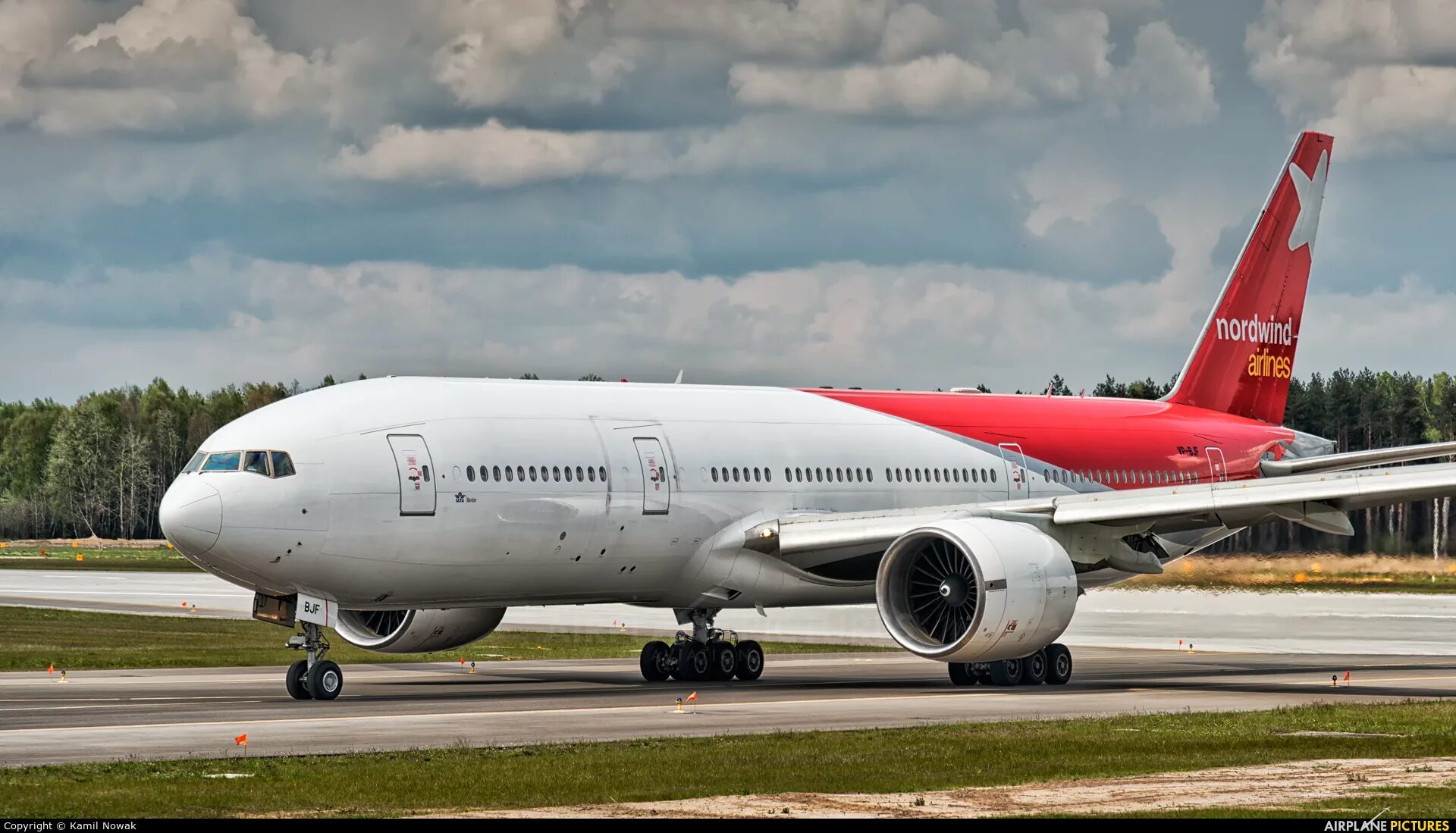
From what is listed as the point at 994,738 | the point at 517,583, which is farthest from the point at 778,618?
the point at 994,738

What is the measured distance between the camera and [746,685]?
31203mm

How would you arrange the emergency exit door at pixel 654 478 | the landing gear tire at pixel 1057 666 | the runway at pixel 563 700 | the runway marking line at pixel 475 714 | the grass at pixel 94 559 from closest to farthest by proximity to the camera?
the runway at pixel 563 700 → the runway marking line at pixel 475 714 → the emergency exit door at pixel 654 478 → the landing gear tire at pixel 1057 666 → the grass at pixel 94 559

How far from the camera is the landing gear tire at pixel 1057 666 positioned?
31.1 m

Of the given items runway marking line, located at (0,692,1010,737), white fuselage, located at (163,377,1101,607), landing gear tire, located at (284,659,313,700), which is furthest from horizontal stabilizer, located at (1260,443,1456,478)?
landing gear tire, located at (284,659,313,700)

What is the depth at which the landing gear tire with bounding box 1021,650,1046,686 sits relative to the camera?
30781 mm

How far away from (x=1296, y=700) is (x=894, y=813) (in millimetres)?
14194

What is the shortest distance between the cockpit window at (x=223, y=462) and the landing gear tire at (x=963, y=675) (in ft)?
37.9

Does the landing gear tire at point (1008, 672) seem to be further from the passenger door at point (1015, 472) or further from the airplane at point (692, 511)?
the passenger door at point (1015, 472)

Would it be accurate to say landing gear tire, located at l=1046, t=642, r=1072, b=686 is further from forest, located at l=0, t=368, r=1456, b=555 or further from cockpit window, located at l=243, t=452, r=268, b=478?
forest, located at l=0, t=368, r=1456, b=555

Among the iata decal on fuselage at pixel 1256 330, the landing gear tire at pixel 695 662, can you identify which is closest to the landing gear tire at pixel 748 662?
the landing gear tire at pixel 695 662

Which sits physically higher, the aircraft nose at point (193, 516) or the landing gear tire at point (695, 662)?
the aircraft nose at point (193, 516)

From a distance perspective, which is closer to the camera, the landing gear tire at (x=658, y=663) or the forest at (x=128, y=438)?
the landing gear tire at (x=658, y=663)

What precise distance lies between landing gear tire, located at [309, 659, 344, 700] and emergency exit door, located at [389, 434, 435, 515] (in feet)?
7.86

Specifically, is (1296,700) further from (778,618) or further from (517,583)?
(778,618)
